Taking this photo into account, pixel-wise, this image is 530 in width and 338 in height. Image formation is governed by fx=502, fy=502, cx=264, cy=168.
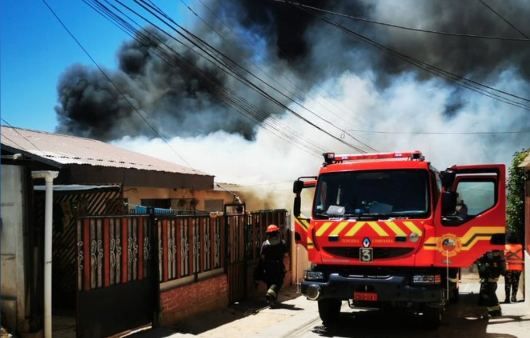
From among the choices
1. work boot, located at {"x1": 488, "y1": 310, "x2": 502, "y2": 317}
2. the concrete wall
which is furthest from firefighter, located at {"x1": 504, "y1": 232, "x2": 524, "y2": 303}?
the concrete wall

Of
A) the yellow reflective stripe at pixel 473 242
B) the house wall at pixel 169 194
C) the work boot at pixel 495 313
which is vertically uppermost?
the house wall at pixel 169 194

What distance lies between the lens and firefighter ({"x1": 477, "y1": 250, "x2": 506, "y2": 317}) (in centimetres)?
848

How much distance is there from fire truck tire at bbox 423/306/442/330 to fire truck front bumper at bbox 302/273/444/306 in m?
0.31

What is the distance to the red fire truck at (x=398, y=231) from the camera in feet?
23.0

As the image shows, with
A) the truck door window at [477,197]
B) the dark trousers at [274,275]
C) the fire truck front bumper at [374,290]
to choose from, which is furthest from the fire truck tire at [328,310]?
the truck door window at [477,197]

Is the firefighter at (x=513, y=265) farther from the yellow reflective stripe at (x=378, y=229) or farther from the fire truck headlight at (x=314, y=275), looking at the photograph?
the fire truck headlight at (x=314, y=275)

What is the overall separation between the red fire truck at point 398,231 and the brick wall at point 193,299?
1.85 m

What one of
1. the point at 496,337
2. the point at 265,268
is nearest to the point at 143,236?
the point at 265,268

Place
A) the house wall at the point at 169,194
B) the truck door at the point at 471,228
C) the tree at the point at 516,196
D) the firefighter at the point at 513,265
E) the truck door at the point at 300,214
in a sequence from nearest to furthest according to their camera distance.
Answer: the truck door at the point at 471,228
the truck door at the point at 300,214
the firefighter at the point at 513,265
the house wall at the point at 169,194
the tree at the point at 516,196

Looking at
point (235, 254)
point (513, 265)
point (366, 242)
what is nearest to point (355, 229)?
point (366, 242)

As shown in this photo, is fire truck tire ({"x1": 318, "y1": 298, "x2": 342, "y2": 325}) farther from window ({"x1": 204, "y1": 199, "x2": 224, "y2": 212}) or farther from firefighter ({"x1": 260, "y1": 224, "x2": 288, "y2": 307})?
window ({"x1": 204, "y1": 199, "x2": 224, "y2": 212})

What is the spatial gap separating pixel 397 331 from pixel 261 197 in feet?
52.9

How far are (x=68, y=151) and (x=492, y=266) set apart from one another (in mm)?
10048

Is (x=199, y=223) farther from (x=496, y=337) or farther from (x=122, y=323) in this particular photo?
(x=496, y=337)
